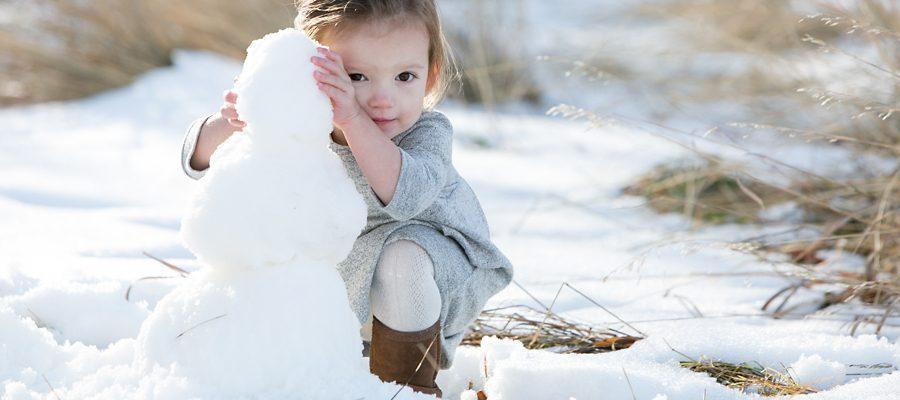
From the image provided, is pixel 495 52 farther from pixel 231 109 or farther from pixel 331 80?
pixel 331 80

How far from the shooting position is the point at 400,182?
1.69 metres

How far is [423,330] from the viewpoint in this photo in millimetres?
1840

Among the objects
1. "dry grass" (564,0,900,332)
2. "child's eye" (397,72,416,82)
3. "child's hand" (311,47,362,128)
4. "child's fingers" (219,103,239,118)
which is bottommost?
"dry grass" (564,0,900,332)

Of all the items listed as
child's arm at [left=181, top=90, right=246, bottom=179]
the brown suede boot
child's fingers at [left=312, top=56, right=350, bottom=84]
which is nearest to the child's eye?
child's fingers at [left=312, top=56, right=350, bottom=84]

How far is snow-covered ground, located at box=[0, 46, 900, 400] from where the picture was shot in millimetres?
1757

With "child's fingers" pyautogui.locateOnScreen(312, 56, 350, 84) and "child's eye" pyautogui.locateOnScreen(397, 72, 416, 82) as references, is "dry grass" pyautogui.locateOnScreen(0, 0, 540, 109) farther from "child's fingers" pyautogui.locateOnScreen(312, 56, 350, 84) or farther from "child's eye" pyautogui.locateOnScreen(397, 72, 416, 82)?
"child's fingers" pyautogui.locateOnScreen(312, 56, 350, 84)

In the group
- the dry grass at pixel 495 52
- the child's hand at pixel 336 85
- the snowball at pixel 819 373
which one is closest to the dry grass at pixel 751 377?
the snowball at pixel 819 373

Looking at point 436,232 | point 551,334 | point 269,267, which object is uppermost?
point 269,267

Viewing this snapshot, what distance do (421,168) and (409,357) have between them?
0.35m

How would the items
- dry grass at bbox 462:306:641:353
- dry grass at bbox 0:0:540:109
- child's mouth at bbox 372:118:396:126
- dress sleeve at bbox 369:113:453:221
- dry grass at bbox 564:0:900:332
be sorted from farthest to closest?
dry grass at bbox 0:0:540:109
dry grass at bbox 564:0:900:332
dry grass at bbox 462:306:641:353
child's mouth at bbox 372:118:396:126
dress sleeve at bbox 369:113:453:221

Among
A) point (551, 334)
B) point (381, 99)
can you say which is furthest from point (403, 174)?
point (551, 334)

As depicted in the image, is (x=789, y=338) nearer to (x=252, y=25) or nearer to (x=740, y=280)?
(x=740, y=280)

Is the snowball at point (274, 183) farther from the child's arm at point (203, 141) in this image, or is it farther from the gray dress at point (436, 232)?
the child's arm at point (203, 141)

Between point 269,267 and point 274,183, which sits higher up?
point 274,183
